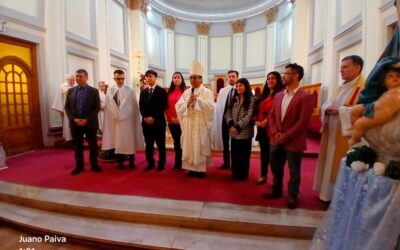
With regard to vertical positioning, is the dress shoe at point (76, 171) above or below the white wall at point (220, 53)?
below

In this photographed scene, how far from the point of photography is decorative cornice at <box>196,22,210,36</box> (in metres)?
12.5

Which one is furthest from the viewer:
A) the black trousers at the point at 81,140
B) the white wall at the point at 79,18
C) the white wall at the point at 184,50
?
the white wall at the point at 184,50

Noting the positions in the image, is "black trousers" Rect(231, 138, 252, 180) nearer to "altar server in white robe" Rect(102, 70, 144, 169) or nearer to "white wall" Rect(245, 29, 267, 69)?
"altar server in white robe" Rect(102, 70, 144, 169)

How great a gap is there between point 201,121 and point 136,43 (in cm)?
735

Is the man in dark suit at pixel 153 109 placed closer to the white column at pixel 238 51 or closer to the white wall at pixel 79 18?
the white wall at pixel 79 18

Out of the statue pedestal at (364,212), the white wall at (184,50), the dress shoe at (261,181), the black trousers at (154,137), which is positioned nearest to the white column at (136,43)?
the white wall at (184,50)

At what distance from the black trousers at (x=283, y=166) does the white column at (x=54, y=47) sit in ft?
16.8

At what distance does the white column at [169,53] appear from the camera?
38.9 feet

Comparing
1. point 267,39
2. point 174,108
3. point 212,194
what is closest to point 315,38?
point 267,39

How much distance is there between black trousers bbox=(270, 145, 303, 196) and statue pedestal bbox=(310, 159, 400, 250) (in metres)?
0.81

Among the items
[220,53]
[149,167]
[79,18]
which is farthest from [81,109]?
[220,53]

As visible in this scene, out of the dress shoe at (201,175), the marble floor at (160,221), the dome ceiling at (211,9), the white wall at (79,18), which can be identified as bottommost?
the marble floor at (160,221)

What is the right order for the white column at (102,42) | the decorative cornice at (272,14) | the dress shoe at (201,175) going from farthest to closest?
1. the decorative cornice at (272,14)
2. the white column at (102,42)
3. the dress shoe at (201,175)

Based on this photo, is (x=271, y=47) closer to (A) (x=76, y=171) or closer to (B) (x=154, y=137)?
(B) (x=154, y=137)
